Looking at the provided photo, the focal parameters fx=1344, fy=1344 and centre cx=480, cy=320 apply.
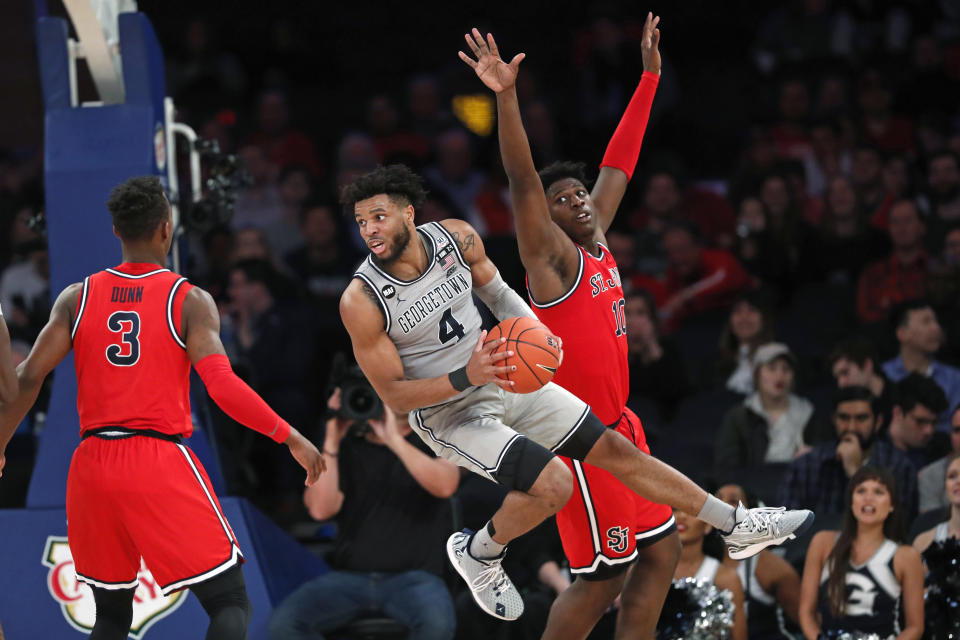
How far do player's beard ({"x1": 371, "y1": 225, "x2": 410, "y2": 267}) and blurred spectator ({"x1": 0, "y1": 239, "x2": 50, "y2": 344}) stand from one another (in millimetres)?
5067

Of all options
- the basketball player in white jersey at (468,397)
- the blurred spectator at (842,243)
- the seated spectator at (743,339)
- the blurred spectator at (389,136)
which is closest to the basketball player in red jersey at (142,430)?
the basketball player in white jersey at (468,397)

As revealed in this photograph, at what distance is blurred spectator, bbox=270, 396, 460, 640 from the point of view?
24.3ft

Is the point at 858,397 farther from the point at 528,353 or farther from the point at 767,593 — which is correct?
the point at 528,353

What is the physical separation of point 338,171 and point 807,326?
4.69m

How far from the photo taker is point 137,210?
5.65m

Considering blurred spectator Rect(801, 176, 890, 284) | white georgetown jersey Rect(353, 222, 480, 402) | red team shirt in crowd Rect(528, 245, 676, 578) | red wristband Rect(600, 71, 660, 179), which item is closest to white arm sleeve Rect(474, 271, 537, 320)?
white georgetown jersey Rect(353, 222, 480, 402)

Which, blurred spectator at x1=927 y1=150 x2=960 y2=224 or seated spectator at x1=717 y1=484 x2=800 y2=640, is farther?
blurred spectator at x1=927 y1=150 x2=960 y2=224

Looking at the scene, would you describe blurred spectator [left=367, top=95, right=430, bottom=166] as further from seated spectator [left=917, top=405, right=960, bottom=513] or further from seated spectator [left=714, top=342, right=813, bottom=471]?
seated spectator [left=917, top=405, right=960, bottom=513]

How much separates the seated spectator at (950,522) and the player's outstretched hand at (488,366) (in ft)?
10.00

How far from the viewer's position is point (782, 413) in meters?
9.12

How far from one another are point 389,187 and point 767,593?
3.61 m

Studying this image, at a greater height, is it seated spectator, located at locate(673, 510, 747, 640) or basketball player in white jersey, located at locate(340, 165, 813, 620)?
basketball player in white jersey, located at locate(340, 165, 813, 620)

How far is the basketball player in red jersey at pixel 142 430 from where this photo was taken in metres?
5.38

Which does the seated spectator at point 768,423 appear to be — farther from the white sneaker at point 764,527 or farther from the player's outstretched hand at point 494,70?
the player's outstretched hand at point 494,70
